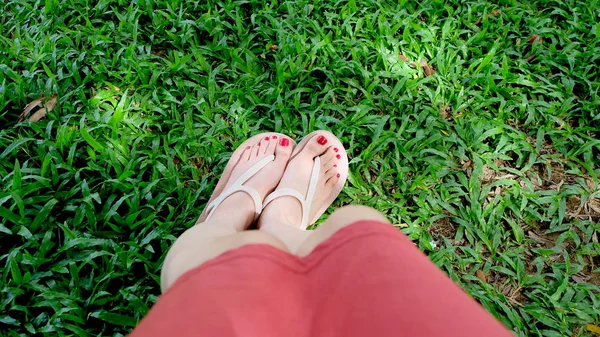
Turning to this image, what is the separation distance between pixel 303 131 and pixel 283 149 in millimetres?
164

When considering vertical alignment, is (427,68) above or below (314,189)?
above

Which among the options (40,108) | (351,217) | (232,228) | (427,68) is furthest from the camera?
(427,68)

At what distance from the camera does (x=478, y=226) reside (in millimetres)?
1920

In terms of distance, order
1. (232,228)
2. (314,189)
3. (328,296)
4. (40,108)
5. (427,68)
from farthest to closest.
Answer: (427,68), (40,108), (314,189), (232,228), (328,296)

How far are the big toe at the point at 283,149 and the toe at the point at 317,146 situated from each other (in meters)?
0.08

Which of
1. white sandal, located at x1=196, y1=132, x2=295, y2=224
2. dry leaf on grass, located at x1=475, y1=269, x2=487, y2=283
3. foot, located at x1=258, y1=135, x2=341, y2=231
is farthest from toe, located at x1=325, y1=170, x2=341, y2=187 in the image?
dry leaf on grass, located at x1=475, y1=269, x2=487, y2=283

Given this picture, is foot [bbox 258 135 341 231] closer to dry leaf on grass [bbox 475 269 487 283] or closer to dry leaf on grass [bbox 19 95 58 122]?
dry leaf on grass [bbox 475 269 487 283]

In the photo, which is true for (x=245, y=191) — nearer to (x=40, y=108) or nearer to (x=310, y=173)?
(x=310, y=173)

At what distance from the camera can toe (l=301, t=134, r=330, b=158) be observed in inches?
77.7

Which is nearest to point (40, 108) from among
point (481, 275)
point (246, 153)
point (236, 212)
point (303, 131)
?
point (246, 153)

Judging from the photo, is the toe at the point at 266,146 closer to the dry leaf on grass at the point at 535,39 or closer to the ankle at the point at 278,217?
the ankle at the point at 278,217

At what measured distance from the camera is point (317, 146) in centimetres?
198

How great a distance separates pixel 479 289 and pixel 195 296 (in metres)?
1.31

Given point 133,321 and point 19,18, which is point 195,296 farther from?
point 19,18
